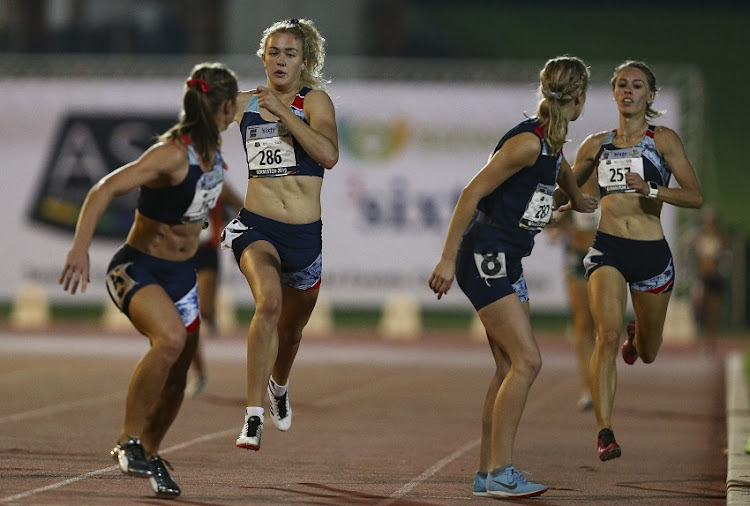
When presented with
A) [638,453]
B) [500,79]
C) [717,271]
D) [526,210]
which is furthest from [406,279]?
[526,210]

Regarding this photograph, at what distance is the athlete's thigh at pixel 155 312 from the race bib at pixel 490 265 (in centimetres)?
171

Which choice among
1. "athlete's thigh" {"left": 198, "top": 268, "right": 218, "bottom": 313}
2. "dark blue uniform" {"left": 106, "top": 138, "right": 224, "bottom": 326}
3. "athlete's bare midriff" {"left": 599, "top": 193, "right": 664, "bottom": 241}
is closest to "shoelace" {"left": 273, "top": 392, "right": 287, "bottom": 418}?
"dark blue uniform" {"left": 106, "top": 138, "right": 224, "bottom": 326}

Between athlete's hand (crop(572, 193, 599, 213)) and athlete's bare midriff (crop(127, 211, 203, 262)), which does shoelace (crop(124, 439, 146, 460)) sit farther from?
athlete's hand (crop(572, 193, 599, 213))

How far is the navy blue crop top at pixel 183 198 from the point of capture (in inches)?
297

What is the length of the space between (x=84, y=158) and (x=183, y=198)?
18795 mm

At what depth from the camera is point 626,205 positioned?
965cm

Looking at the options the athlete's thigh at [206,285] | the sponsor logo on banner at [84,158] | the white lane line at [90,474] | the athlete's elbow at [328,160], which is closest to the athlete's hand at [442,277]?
A: the athlete's elbow at [328,160]

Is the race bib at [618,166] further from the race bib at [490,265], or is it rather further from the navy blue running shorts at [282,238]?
the navy blue running shorts at [282,238]

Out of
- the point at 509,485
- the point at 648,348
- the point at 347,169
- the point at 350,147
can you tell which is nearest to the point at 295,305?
the point at 509,485

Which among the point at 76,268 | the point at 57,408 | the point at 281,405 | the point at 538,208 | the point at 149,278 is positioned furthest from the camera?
the point at 57,408

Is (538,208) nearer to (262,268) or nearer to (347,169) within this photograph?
(262,268)

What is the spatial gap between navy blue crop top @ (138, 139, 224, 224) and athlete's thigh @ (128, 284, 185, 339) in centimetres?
39

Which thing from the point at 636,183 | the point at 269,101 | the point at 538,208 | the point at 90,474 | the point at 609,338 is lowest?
the point at 90,474

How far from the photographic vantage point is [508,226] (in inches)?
321
